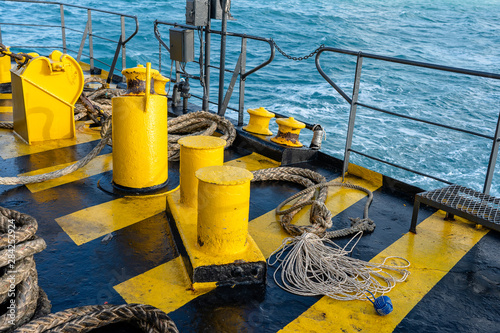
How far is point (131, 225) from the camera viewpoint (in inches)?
146

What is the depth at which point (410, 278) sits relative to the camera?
3158 millimetres

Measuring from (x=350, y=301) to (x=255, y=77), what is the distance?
20988 millimetres

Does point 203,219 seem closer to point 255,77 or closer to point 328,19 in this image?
point 255,77

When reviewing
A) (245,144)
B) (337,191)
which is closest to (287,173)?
(337,191)

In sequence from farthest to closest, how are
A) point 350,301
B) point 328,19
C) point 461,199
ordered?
point 328,19
point 461,199
point 350,301

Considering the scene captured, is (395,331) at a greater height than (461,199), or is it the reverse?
(461,199)

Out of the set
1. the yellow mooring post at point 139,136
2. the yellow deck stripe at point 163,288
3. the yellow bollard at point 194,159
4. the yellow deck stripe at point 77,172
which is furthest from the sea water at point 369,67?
the yellow deck stripe at point 163,288

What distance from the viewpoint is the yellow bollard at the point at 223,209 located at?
2.77 m

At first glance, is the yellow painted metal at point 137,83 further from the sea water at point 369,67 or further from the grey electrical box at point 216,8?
the sea water at point 369,67

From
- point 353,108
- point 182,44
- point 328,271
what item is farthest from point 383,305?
point 182,44

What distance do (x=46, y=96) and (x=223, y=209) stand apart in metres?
3.70

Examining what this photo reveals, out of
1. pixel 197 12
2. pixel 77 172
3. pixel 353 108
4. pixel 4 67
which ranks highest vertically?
pixel 197 12

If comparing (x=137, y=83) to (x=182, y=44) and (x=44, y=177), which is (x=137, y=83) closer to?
(x=44, y=177)

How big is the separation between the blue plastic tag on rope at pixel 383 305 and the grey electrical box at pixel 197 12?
4.53m
